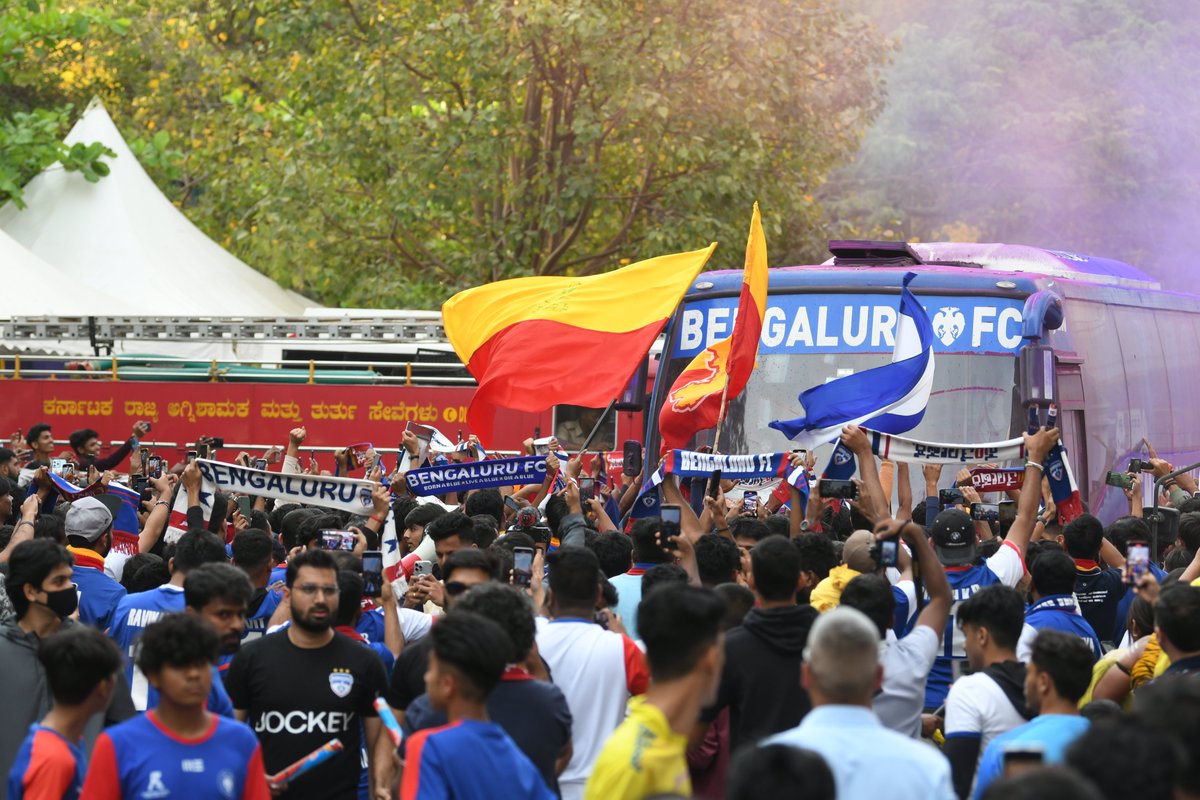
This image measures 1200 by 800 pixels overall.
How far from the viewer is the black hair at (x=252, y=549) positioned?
695 cm

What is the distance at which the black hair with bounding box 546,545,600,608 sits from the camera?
5527mm

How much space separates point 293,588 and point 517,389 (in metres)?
6.19

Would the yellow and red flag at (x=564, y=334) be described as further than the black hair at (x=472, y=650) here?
Yes

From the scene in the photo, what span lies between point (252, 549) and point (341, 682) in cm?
168

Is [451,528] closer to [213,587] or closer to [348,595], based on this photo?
[348,595]

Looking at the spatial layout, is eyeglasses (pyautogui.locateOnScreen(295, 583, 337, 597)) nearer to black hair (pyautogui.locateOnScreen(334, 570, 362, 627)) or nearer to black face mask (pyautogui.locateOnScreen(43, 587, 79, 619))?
black hair (pyautogui.locateOnScreen(334, 570, 362, 627))

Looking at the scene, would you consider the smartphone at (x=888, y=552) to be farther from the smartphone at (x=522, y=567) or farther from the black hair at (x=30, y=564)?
the black hair at (x=30, y=564)

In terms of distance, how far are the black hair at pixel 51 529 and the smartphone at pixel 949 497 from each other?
5.22 metres

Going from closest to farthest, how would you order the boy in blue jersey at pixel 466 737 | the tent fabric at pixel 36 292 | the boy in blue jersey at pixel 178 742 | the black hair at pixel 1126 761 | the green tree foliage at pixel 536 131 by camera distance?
the black hair at pixel 1126 761, the boy in blue jersey at pixel 466 737, the boy in blue jersey at pixel 178 742, the green tree foliage at pixel 536 131, the tent fabric at pixel 36 292

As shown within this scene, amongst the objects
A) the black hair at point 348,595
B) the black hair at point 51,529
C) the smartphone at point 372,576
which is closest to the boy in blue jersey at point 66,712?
the black hair at point 348,595

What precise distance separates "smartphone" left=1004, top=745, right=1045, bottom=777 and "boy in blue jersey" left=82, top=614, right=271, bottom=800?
198 cm

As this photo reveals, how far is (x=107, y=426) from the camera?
2317cm

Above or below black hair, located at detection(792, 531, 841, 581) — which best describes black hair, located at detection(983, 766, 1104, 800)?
below

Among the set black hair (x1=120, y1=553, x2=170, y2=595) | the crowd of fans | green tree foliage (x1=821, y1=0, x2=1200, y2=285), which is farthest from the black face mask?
green tree foliage (x1=821, y1=0, x2=1200, y2=285)
